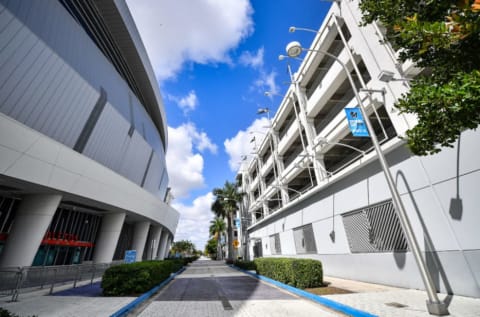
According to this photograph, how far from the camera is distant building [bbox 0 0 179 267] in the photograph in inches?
433

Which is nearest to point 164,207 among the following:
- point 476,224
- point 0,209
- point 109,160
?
point 109,160

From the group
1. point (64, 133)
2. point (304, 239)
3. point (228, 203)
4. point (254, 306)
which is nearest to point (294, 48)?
point (254, 306)

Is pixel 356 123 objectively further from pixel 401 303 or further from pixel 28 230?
pixel 28 230

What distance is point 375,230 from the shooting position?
36.2 feet

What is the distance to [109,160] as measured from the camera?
A: 20344 mm

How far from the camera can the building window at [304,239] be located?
1688cm

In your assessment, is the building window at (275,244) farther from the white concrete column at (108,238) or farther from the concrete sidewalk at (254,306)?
the white concrete column at (108,238)

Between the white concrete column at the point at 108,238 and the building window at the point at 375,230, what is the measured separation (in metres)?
20.0

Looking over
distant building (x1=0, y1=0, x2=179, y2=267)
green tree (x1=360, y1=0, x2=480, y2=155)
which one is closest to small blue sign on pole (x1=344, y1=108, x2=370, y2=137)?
green tree (x1=360, y1=0, x2=480, y2=155)

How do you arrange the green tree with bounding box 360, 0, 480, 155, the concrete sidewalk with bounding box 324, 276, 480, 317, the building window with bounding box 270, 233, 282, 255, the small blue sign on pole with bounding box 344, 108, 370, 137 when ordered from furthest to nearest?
the building window with bounding box 270, 233, 282, 255 < the small blue sign on pole with bounding box 344, 108, 370, 137 < the concrete sidewalk with bounding box 324, 276, 480, 317 < the green tree with bounding box 360, 0, 480, 155

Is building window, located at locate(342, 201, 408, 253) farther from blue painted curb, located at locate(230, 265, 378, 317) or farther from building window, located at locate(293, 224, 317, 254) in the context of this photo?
blue painted curb, located at locate(230, 265, 378, 317)

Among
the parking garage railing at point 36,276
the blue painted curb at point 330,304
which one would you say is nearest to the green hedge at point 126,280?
the parking garage railing at point 36,276

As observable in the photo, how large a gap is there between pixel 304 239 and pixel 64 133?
1973 centimetres

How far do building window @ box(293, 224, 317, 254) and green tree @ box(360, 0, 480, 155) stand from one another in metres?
13.9
